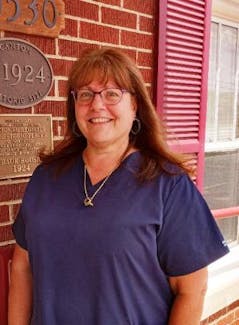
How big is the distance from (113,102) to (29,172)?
25.1 inches

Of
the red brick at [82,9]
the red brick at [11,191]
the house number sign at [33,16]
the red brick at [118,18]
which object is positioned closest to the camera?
the house number sign at [33,16]

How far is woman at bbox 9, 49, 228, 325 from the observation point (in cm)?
118

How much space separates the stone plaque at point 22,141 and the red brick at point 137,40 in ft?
1.95

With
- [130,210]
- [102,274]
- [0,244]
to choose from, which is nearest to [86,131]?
[130,210]

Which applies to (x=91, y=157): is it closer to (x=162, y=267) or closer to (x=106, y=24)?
(x=162, y=267)

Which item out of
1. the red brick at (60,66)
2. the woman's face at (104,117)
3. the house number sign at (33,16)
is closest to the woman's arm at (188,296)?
the woman's face at (104,117)

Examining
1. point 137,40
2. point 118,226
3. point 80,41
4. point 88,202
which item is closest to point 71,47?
point 80,41

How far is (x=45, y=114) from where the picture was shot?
1.71 m

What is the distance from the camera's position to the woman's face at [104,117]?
1225 mm

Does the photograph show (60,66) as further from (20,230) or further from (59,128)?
(20,230)

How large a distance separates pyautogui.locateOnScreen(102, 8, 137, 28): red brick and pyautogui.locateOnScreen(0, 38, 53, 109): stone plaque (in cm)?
42

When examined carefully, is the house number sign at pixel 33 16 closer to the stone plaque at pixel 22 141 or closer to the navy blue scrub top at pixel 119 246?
the stone plaque at pixel 22 141

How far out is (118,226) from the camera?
1157mm

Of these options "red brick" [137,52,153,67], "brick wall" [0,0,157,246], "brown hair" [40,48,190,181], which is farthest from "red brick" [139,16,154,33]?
"brown hair" [40,48,190,181]
